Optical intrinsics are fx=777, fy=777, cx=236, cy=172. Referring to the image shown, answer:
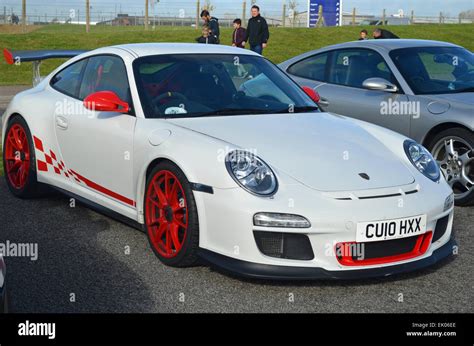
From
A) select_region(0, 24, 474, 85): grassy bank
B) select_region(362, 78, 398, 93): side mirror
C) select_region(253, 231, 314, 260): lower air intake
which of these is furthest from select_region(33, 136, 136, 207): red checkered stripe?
select_region(0, 24, 474, 85): grassy bank

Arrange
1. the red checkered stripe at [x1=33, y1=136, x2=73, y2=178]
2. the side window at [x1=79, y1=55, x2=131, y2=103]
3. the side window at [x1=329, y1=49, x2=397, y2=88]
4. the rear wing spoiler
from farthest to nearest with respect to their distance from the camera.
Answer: the side window at [x1=329, y1=49, x2=397, y2=88], the rear wing spoiler, the red checkered stripe at [x1=33, y1=136, x2=73, y2=178], the side window at [x1=79, y1=55, x2=131, y2=103]

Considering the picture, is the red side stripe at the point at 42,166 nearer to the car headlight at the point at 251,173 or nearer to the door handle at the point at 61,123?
the door handle at the point at 61,123

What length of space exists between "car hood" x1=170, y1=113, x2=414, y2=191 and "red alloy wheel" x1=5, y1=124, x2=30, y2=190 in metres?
2.07

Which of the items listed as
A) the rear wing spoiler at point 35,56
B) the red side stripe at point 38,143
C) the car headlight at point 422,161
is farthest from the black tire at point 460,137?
the red side stripe at point 38,143

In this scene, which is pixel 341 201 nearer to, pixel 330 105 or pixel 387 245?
pixel 387 245

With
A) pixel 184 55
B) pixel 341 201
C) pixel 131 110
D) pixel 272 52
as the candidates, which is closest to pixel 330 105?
pixel 184 55

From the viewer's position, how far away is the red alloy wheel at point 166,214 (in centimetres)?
488

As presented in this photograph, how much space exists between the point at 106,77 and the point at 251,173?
6.35 feet

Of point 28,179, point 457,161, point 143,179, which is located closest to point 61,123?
point 28,179

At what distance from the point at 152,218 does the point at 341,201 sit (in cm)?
136

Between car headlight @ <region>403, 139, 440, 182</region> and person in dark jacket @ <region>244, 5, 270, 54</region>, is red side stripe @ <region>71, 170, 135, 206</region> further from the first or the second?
person in dark jacket @ <region>244, 5, 270, 54</region>

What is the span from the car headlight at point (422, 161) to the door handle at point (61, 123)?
2.62 m

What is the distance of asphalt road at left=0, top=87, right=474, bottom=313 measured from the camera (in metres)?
4.29

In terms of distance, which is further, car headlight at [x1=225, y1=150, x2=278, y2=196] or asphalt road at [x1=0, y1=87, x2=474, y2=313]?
car headlight at [x1=225, y1=150, x2=278, y2=196]
